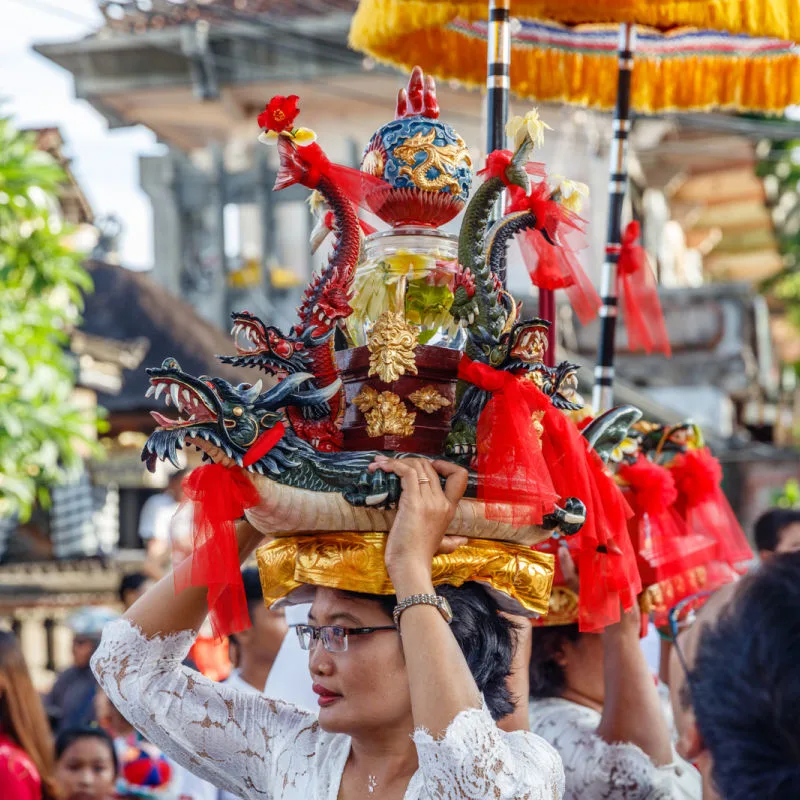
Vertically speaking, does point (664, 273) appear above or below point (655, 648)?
below

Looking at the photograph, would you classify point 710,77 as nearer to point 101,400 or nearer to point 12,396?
point 12,396

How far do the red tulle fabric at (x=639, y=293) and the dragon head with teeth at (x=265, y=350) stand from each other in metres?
1.46

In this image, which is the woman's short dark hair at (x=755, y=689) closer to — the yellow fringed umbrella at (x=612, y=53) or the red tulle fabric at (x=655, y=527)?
the red tulle fabric at (x=655, y=527)

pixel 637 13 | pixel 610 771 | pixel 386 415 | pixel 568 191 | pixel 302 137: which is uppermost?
pixel 637 13

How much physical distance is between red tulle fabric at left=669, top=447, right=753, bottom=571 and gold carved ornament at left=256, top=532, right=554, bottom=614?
939 mm

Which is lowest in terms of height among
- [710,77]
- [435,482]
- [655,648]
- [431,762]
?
[655,648]

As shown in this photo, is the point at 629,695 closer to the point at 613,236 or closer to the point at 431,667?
the point at 431,667

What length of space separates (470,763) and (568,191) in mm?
1115

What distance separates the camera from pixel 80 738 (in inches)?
162

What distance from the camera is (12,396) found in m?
5.28

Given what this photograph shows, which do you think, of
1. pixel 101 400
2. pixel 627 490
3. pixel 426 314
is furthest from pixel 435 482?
pixel 101 400

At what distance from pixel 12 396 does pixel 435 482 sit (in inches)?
148

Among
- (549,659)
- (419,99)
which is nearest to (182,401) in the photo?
(419,99)

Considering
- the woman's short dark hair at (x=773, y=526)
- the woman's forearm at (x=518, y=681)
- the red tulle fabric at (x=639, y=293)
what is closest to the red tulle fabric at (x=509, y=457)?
the woman's forearm at (x=518, y=681)
